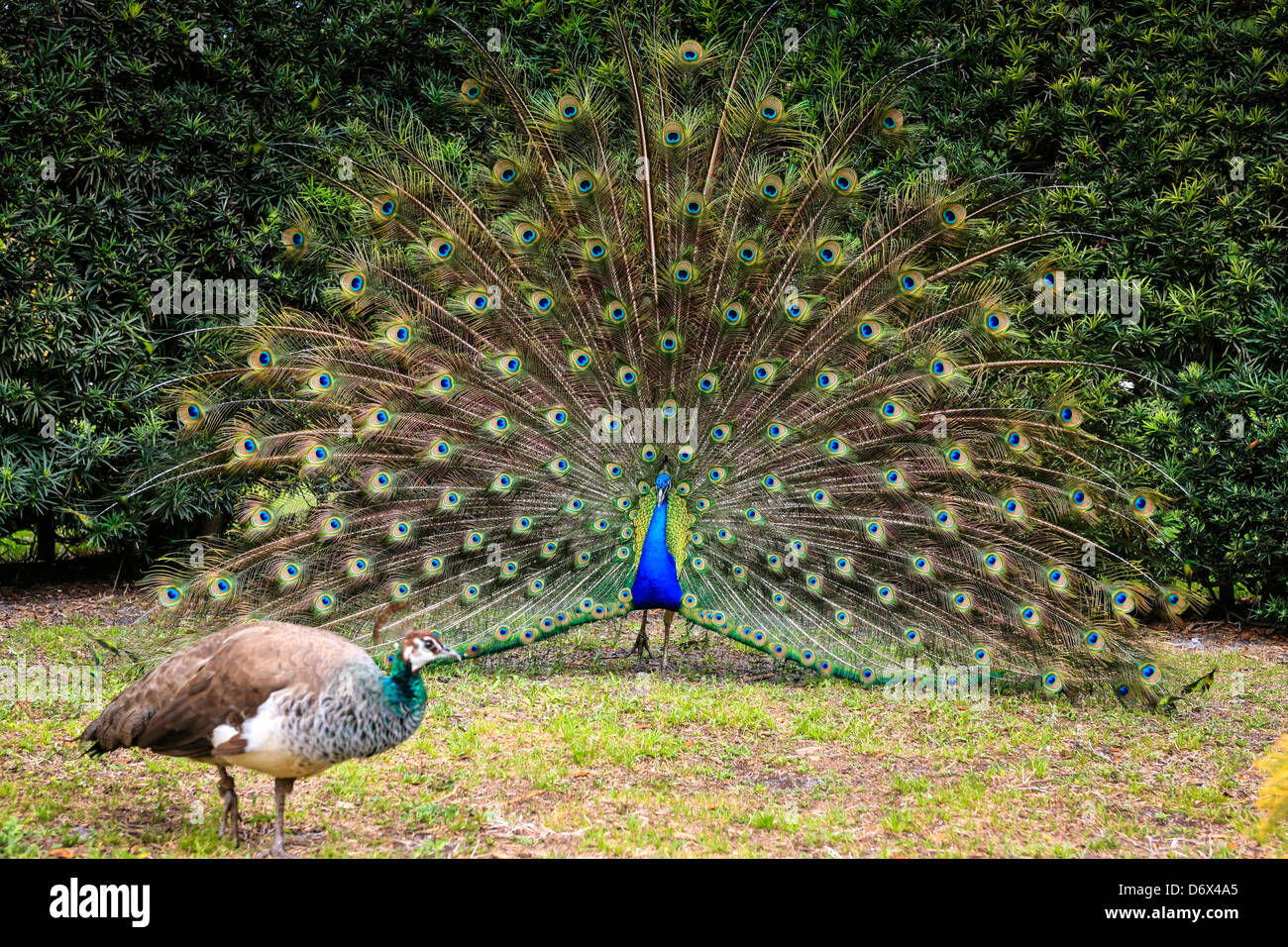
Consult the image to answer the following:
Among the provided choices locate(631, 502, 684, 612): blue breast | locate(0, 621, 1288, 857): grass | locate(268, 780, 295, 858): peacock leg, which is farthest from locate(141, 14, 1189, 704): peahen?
locate(268, 780, 295, 858): peacock leg

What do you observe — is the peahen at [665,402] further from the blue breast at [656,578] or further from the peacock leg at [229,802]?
the peacock leg at [229,802]

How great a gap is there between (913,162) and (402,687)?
7.44 metres

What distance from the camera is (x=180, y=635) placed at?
6238 mm

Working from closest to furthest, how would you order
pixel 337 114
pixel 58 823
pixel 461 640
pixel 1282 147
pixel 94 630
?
1. pixel 58 823
2. pixel 461 640
3. pixel 94 630
4. pixel 1282 147
5. pixel 337 114

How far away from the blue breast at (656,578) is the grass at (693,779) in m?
0.58

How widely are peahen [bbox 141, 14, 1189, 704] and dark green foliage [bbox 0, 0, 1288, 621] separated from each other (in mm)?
1832

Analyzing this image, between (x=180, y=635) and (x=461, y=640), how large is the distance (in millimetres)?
1656

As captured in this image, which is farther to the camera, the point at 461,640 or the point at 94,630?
the point at 94,630

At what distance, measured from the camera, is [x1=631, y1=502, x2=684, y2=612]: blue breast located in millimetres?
6445

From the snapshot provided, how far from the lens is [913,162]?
30.6 ft

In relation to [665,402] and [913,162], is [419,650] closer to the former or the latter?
[665,402]

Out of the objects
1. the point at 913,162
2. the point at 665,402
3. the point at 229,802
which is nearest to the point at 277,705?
the point at 229,802
